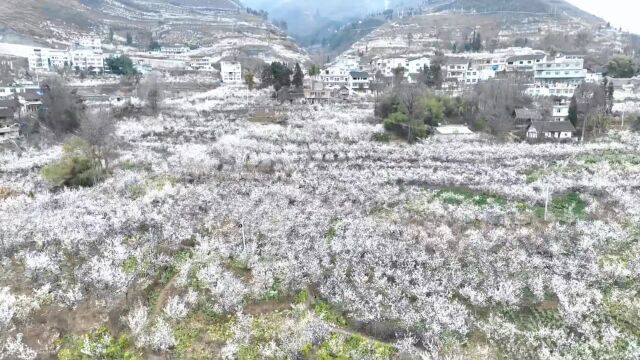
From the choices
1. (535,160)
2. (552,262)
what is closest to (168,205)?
(552,262)

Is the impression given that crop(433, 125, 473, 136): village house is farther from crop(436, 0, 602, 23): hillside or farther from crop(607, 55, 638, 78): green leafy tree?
crop(436, 0, 602, 23): hillside

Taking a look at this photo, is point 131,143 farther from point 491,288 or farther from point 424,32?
point 424,32

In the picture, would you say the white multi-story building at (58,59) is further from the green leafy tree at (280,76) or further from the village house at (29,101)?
the green leafy tree at (280,76)

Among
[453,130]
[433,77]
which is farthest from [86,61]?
[453,130]

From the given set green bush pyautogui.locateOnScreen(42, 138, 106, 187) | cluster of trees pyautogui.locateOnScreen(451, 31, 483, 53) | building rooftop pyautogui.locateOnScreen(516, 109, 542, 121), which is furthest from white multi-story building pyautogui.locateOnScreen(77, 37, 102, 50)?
building rooftop pyautogui.locateOnScreen(516, 109, 542, 121)

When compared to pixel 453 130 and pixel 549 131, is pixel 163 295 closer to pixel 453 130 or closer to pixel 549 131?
pixel 453 130
